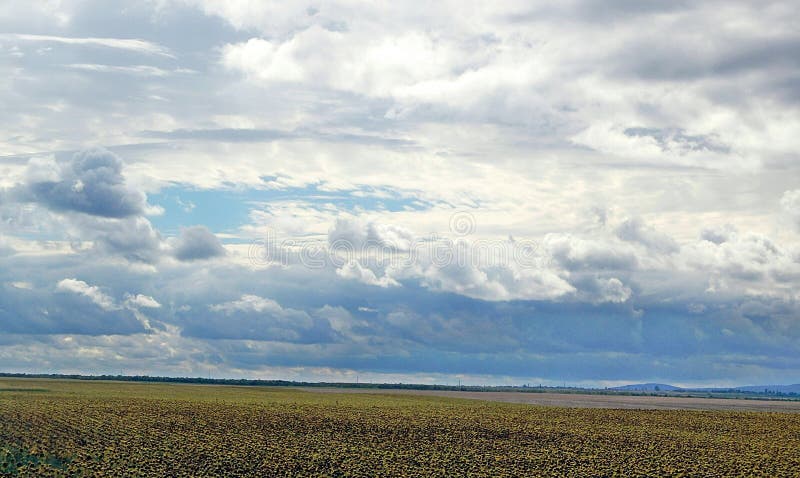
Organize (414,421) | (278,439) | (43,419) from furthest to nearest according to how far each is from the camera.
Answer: (414,421) < (43,419) < (278,439)

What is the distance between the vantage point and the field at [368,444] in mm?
56812

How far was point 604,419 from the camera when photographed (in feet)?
335

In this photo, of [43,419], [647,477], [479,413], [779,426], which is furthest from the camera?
[479,413]

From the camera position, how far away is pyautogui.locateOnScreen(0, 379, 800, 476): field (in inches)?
2237

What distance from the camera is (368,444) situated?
68.6m

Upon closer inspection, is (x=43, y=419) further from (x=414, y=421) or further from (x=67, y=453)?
(x=414, y=421)

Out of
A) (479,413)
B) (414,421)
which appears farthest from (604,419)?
(414,421)

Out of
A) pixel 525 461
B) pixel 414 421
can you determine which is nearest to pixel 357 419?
pixel 414 421

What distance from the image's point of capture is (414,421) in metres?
88.2

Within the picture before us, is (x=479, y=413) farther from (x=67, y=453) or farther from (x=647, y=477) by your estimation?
(x=67, y=453)

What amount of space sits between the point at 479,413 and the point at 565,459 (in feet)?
140

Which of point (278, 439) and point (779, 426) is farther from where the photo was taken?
point (779, 426)

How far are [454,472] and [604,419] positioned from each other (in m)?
51.4

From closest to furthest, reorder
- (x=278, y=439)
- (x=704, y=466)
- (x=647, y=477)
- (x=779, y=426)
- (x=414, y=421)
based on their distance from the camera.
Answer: (x=647, y=477), (x=704, y=466), (x=278, y=439), (x=414, y=421), (x=779, y=426)
